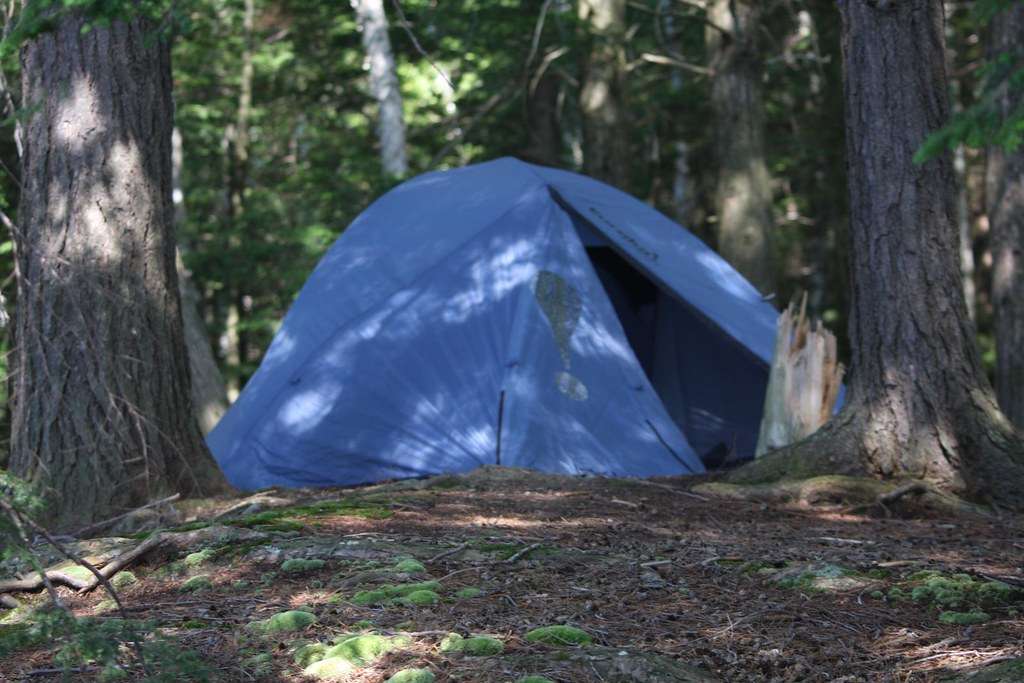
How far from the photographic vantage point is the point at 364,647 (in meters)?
3.81

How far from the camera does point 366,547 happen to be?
5.14m

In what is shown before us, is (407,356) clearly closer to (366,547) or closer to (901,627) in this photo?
(366,547)

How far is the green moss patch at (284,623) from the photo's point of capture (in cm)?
411

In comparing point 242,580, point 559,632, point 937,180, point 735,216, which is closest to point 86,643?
point 559,632

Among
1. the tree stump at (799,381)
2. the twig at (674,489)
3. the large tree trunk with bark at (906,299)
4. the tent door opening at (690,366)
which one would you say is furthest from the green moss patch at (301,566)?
the tent door opening at (690,366)

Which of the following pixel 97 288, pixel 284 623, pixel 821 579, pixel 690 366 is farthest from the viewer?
pixel 690 366

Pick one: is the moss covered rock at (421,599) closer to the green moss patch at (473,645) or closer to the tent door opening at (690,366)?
the green moss patch at (473,645)

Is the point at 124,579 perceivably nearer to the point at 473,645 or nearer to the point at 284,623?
the point at 284,623

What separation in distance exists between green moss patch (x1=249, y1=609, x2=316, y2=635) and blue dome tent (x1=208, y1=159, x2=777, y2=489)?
403cm

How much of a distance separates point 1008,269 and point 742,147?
306 cm

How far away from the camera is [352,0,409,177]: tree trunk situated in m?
15.5

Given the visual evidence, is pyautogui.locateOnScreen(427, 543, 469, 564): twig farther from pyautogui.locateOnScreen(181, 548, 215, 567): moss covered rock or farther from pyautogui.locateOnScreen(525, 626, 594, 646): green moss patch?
pyautogui.locateOnScreen(525, 626, 594, 646): green moss patch

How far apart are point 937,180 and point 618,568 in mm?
3273

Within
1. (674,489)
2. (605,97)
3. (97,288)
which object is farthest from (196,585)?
(605,97)
